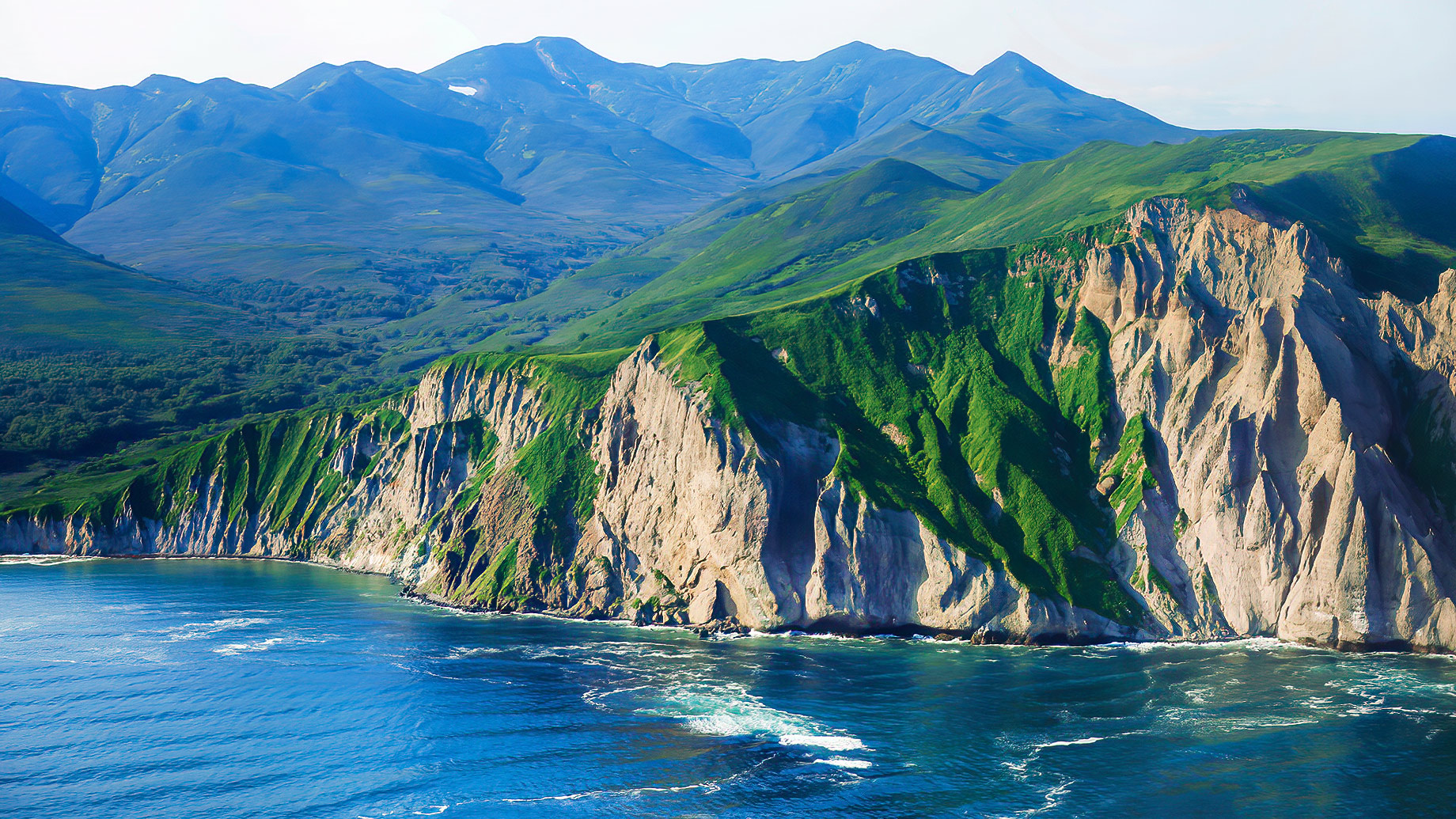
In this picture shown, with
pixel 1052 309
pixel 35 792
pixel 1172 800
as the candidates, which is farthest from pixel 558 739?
pixel 1052 309

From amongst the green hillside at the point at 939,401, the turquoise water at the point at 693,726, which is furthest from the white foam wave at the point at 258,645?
the green hillside at the point at 939,401

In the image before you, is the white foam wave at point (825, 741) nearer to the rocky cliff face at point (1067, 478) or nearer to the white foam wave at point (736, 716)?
the white foam wave at point (736, 716)

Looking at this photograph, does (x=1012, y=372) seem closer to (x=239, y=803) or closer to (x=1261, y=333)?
(x=1261, y=333)

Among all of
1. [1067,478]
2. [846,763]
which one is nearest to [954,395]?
[1067,478]

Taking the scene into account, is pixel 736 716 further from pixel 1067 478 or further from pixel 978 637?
pixel 1067 478

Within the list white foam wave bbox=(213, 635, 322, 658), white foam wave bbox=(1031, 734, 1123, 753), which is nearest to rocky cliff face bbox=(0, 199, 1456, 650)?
white foam wave bbox=(213, 635, 322, 658)
